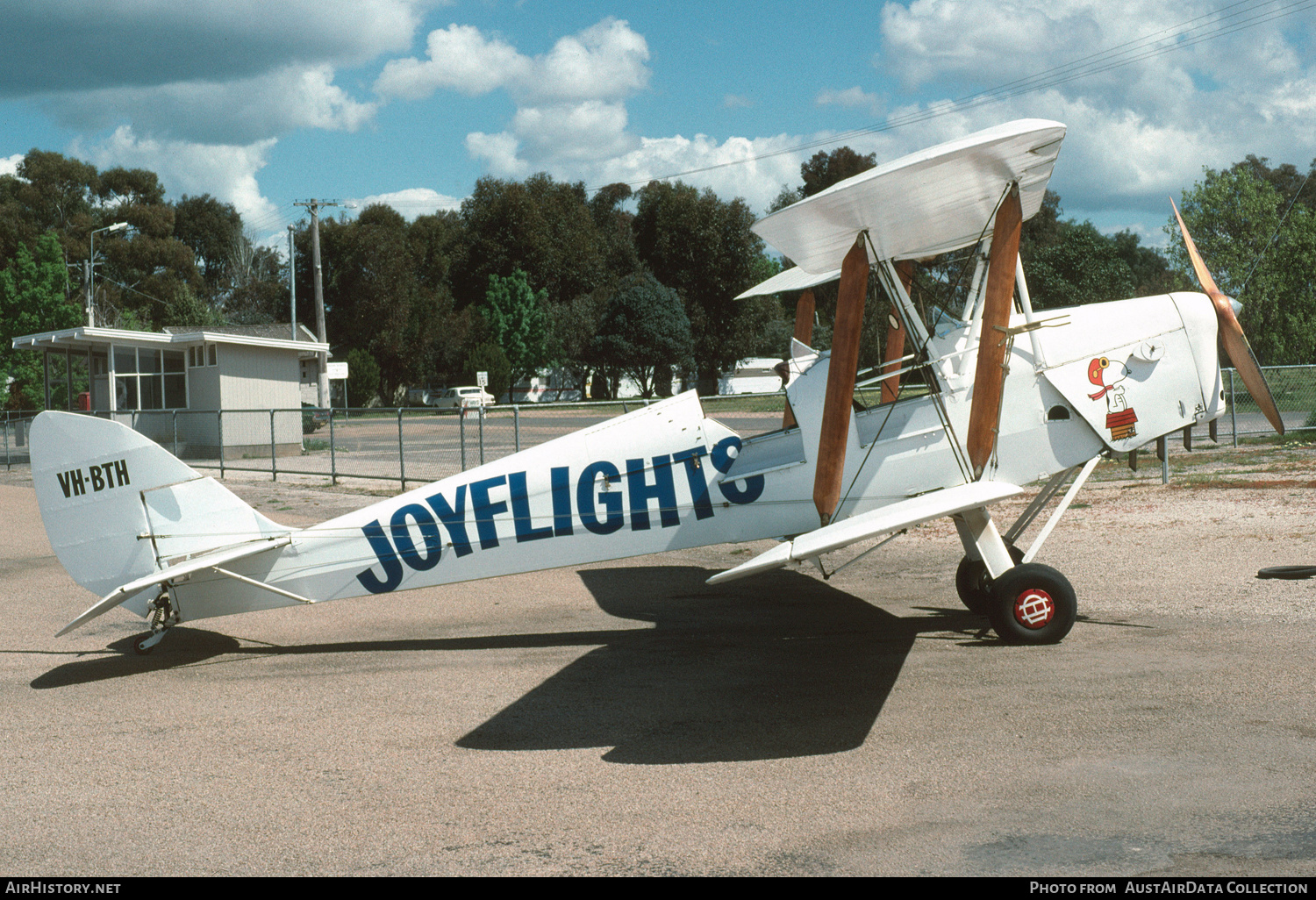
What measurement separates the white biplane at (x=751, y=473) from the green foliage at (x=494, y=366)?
A: 5615cm

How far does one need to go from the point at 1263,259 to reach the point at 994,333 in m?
35.5

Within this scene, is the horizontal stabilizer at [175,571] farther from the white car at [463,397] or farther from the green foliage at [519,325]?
the green foliage at [519,325]

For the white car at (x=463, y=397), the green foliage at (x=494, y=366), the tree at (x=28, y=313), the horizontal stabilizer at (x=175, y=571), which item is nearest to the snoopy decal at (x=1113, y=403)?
the horizontal stabilizer at (x=175, y=571)

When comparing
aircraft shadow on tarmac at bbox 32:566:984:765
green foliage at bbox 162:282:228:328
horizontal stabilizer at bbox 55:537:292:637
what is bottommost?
aircraft shadow on tarmac at bbox 32:566:984:765

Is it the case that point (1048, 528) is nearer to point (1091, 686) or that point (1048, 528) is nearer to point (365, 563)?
point (1091, 686)

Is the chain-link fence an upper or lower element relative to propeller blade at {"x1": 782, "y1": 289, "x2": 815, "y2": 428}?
lower

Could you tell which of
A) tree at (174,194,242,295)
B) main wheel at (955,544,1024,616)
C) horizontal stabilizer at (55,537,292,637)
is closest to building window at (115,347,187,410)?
horizontal stabilizer at (55,537,292,637)

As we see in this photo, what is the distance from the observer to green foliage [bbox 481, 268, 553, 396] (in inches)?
2532

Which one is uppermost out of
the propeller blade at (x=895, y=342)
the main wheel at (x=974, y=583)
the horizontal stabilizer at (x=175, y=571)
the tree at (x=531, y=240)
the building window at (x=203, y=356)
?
the tree at (x=531, y=240)

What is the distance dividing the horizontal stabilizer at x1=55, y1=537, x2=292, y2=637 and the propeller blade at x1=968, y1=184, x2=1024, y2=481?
192 inches

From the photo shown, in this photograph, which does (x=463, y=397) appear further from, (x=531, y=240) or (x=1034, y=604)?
(x=1034, y=604)

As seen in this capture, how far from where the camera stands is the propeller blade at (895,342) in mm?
7547

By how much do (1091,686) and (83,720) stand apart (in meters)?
5.98

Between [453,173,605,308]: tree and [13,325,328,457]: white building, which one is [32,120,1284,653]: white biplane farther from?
[453,173,605,308]: tree
